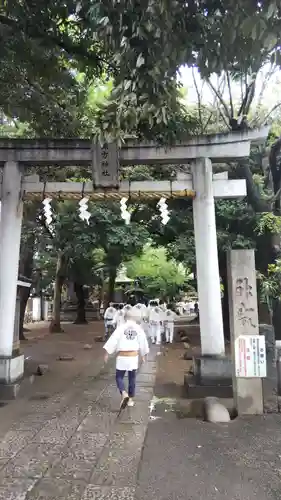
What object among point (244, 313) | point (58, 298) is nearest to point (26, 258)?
point (58, 298)

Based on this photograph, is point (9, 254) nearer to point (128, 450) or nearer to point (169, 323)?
point (128, 450)

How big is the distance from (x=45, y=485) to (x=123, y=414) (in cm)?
286

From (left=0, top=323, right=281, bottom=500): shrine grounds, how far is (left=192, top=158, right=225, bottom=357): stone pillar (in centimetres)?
127

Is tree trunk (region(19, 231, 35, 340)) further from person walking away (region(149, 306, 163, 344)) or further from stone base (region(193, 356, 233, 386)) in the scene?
stone base (region(193, 356, 233, 386))

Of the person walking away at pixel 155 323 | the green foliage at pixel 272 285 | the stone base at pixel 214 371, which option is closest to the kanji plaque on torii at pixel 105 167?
the stone base at pixel 214 371

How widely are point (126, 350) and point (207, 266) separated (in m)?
2.43

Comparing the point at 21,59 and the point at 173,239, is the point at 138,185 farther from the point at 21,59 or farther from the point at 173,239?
the point at 173,239

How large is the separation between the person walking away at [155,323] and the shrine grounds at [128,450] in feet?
26.9

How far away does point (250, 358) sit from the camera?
697 cm

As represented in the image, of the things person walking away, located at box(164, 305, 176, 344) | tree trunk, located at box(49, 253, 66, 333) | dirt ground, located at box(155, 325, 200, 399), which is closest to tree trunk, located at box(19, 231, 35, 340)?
tree trunk, located at box(49, 253, 66, 333)

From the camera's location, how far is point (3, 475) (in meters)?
4.66

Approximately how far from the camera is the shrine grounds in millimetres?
4340

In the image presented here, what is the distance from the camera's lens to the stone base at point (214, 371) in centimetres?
834

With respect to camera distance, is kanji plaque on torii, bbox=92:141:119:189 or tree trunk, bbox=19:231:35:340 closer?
kanji plaque on torii, bbox=92:141:119:189
